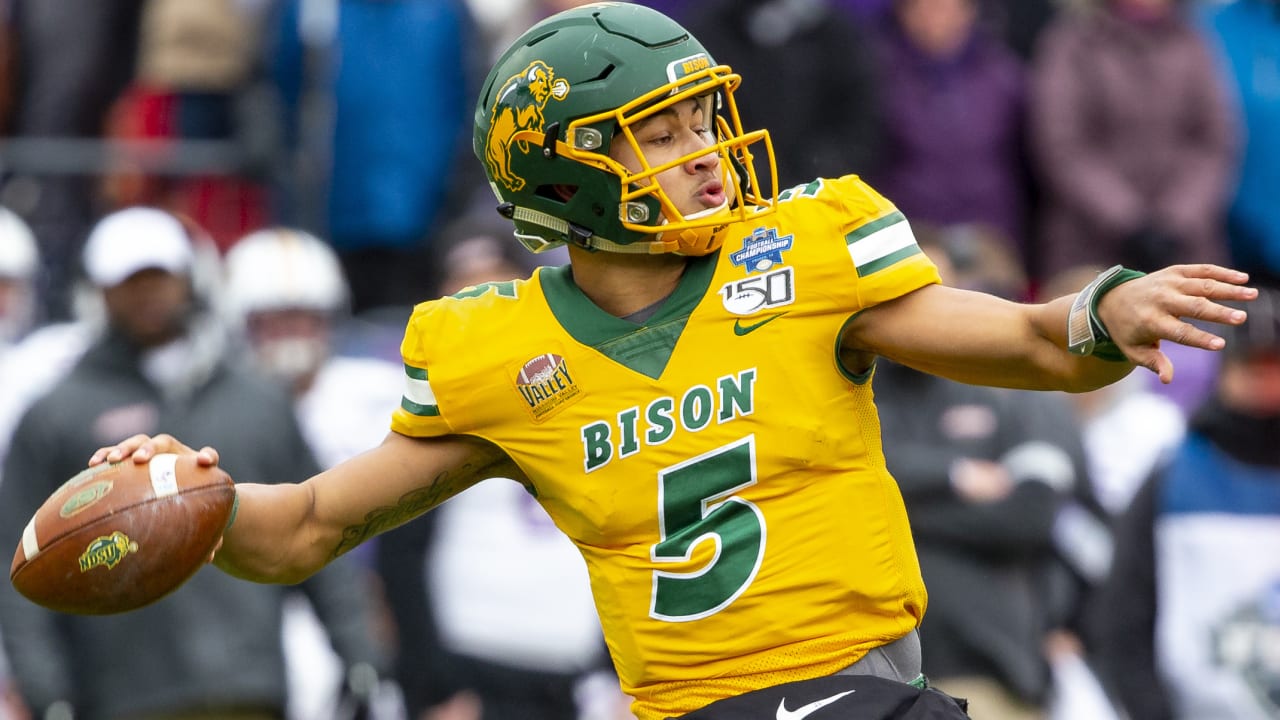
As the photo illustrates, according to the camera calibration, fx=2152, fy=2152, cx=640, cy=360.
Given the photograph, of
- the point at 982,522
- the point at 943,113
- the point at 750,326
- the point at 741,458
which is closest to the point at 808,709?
the point at 741,458

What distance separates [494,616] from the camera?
7.92m

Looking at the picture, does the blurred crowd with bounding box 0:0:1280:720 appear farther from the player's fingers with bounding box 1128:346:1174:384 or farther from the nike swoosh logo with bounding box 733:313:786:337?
the player's fingers with bounding box 1128:346:1174:384

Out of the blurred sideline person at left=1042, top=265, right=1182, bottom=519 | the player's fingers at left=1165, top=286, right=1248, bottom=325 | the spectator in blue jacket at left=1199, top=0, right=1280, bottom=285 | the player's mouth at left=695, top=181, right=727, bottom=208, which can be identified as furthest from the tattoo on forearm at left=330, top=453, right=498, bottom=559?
the spectator in blue jacket at left=1199, top=0, right=1280, bottom=285

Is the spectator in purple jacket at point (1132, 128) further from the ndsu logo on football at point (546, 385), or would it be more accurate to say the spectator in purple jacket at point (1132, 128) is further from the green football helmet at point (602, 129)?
the ndsu logo on football at point (546, 385)

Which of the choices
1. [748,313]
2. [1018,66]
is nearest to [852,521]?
[748,313]

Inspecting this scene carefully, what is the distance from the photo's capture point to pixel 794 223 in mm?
4156

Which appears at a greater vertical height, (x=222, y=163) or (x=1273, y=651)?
(x=222, y=163)

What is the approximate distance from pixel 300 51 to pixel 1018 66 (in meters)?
3.30

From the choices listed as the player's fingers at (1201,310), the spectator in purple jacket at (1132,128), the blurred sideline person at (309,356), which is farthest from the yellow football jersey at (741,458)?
the spectator in purple jacket at (1132,128)

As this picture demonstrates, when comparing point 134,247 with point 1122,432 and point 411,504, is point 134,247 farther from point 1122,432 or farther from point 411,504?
point 1122,432

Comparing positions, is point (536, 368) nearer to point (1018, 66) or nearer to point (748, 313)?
point (748, 313)

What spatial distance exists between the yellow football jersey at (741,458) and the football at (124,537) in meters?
→ 0.64

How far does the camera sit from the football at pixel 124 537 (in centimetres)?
413

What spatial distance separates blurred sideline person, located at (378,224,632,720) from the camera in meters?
7.80
